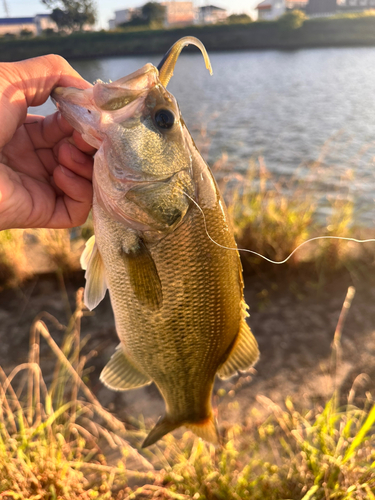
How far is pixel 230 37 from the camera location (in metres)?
43.1

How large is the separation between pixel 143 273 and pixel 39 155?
105 cm

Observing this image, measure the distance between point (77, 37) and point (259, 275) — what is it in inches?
1640

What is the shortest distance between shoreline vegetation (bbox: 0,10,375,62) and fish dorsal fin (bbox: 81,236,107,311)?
122 ft

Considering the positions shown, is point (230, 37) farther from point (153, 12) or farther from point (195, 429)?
point (195, 429)

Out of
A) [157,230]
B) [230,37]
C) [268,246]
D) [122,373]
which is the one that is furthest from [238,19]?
[122,373]

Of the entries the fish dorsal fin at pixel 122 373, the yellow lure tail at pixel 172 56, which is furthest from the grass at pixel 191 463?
the yellow lure tail at pixel 172 56

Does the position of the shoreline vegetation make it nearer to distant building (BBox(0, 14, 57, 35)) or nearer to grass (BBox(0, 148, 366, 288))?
distant building (BBox(0, 14, 57, 35))

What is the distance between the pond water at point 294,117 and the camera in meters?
8.37

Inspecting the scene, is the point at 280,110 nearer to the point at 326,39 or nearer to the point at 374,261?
the point at 374,261

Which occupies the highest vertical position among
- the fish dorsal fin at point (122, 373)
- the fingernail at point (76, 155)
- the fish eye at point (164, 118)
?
the fish eye at point (164, 118)

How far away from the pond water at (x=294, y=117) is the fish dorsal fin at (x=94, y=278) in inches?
31.4

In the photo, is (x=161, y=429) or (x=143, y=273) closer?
(x=143, y=273)

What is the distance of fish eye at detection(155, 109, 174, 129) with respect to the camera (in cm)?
132

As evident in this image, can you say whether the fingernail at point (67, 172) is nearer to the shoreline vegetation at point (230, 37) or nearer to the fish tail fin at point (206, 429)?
the fish tail fin at point (206, 429)
